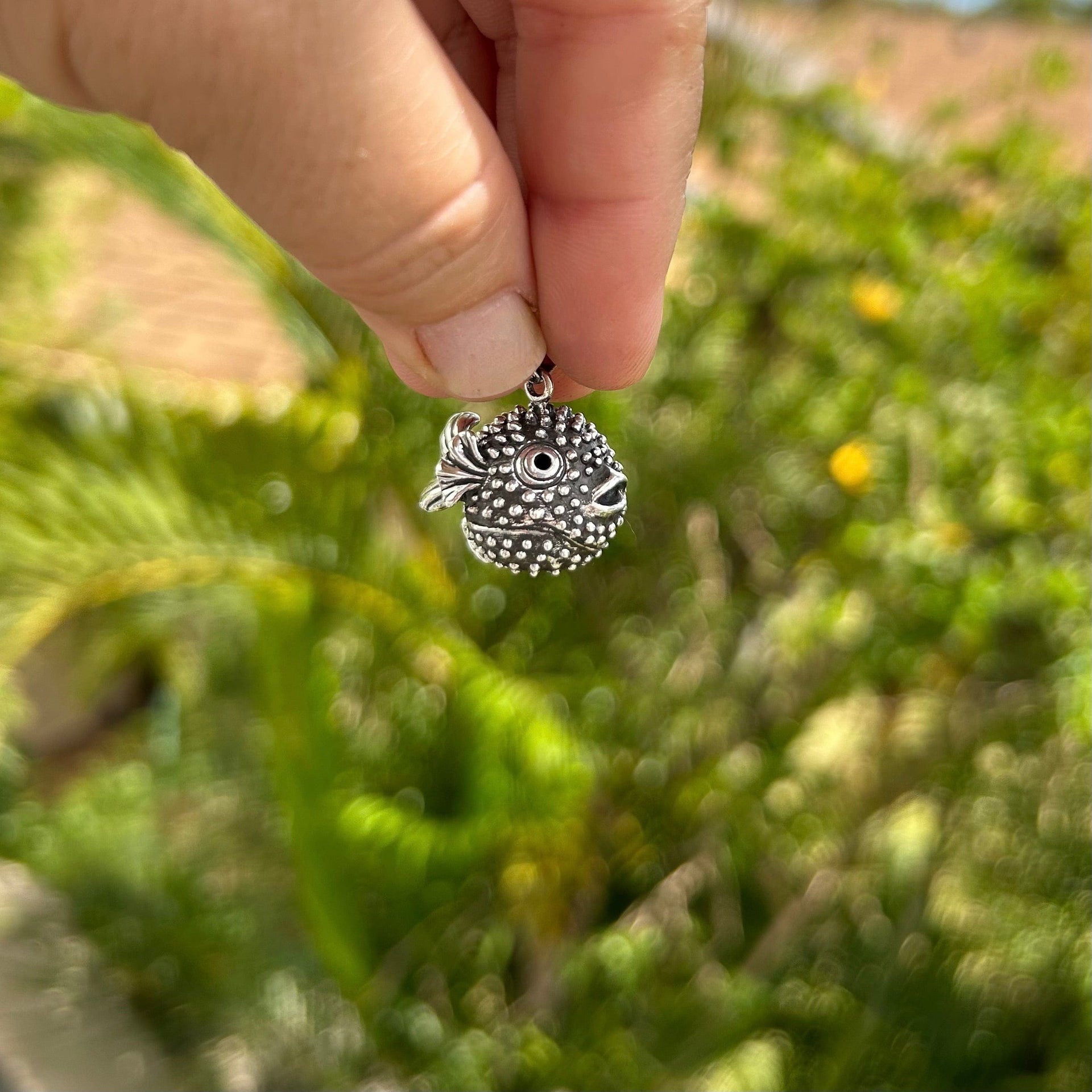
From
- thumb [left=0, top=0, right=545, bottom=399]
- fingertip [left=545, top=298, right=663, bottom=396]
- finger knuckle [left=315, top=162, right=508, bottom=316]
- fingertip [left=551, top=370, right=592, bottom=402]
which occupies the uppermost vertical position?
thumb [left=0, top=0, right=545, bottom=399]

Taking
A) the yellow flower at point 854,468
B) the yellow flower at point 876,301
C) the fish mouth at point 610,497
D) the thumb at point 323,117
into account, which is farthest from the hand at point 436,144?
→ the yellow flower at point 876,301

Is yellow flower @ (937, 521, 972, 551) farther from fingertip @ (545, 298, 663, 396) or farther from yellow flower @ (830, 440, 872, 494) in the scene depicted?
fingertip @ (545, 298, 663, 396)

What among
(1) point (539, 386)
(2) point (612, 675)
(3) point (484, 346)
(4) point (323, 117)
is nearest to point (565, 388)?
(1) point (539, 386)

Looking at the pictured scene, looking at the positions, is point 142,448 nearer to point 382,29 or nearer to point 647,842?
point 382,29

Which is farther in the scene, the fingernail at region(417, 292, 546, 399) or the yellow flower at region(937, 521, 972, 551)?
the yellow flower at region(937, 521, 972, 551)

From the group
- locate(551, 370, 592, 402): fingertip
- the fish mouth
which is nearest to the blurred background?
locate(551, 370, 592, 402): fingertip

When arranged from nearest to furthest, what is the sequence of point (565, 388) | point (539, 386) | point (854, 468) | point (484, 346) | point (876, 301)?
1. point (484, 346)
2. point (539, 386)
3. point (565, 388)
4. point (854, 468)
5. point (876, 301)

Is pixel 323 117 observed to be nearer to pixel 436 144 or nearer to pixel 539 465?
pixel 436 144

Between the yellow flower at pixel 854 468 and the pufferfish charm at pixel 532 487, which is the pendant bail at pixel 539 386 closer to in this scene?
the pufferfish charm at pixel 532 487
